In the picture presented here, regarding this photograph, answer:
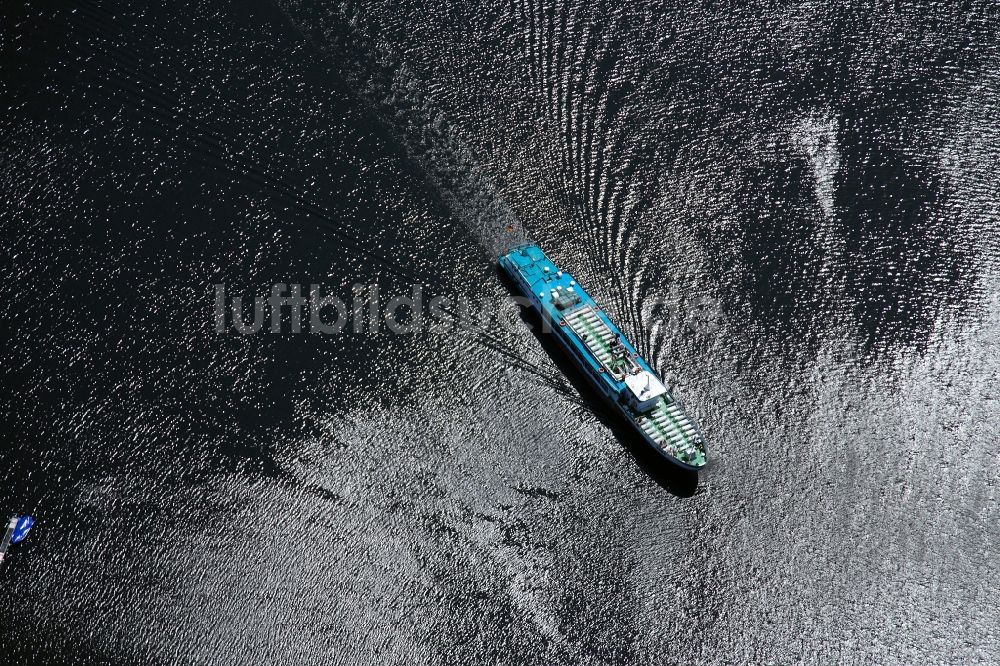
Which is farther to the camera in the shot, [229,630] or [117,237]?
[117,237]

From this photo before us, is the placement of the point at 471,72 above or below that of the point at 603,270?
above

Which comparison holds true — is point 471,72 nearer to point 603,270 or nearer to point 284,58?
point 284,58

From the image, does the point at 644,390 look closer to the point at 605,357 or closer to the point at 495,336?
the point at 605,357

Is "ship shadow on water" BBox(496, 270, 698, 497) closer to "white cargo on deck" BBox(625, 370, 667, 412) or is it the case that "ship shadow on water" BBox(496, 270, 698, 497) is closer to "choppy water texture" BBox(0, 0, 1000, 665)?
"choppy water texture" BBox(0, 0, 1000, 665)

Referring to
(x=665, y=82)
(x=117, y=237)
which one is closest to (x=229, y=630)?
(x=117, y=237)

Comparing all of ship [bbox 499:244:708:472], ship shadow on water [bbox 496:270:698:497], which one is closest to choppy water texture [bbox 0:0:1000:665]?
ship shadow on water [bbox 496:270:698:497]

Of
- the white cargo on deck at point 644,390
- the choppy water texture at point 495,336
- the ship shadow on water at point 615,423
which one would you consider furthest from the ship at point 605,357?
the choppy water texture at point 495,336

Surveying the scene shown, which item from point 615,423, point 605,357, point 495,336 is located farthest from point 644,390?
point 495,336
